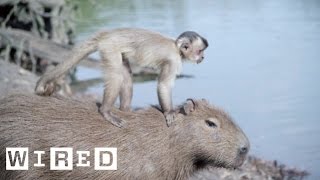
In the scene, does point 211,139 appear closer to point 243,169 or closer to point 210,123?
point 210,123

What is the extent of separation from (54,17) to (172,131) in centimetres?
1195

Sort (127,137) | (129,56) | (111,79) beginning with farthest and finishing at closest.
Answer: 1. (129,56)
2. (111,79)
3. (127,137)

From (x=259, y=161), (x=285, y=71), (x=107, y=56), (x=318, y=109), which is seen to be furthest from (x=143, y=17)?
(x=107, y=56)

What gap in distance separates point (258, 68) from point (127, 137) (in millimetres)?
13955

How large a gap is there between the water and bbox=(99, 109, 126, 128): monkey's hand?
612 cm

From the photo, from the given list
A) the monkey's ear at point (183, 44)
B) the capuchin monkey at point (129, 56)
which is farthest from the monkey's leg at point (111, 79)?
the monkey's ear at point (183, 44)

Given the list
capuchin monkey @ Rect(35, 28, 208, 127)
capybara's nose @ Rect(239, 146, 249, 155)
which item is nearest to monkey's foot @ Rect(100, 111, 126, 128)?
capuchin monkey @ Rect(35, 28, 208, 127)

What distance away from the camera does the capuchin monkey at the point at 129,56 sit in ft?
18.6

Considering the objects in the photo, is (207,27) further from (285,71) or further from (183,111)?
(183,111)

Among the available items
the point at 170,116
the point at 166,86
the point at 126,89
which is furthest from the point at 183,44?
the point at 170,116

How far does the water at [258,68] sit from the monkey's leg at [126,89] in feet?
18.6

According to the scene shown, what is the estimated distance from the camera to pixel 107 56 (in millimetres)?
5836

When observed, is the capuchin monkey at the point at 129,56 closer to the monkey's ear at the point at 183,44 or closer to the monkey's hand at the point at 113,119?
the monkey's ear at the point at 183,44

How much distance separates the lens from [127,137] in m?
5.20
